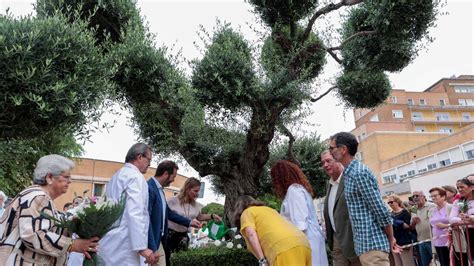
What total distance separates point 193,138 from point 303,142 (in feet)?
18.9

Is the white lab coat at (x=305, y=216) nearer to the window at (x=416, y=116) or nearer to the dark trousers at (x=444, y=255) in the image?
the dark trousers at (x=444, y=255)

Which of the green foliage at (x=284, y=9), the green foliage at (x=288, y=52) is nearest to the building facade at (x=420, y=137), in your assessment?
the green foliage at (x=288, y=52)

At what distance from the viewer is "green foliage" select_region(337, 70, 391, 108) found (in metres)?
9.38

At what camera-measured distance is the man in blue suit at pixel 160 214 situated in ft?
13.1

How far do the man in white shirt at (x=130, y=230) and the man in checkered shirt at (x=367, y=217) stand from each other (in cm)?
206

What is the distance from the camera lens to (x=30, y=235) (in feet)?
8.28

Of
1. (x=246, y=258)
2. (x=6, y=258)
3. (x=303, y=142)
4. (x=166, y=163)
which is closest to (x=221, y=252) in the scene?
(x=246, y=258)

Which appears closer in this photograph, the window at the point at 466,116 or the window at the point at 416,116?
the window at the point at 416,116

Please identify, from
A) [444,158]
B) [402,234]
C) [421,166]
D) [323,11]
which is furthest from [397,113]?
[323,11]

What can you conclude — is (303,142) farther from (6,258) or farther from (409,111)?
(409,111)

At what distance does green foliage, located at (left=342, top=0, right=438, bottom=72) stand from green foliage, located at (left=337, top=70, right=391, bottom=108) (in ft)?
0.85

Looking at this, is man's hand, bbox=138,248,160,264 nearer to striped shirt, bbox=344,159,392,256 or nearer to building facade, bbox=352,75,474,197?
striped shirt, bbox=344,159,392,256

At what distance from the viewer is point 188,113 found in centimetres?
816

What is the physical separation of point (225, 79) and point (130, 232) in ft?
13.9
